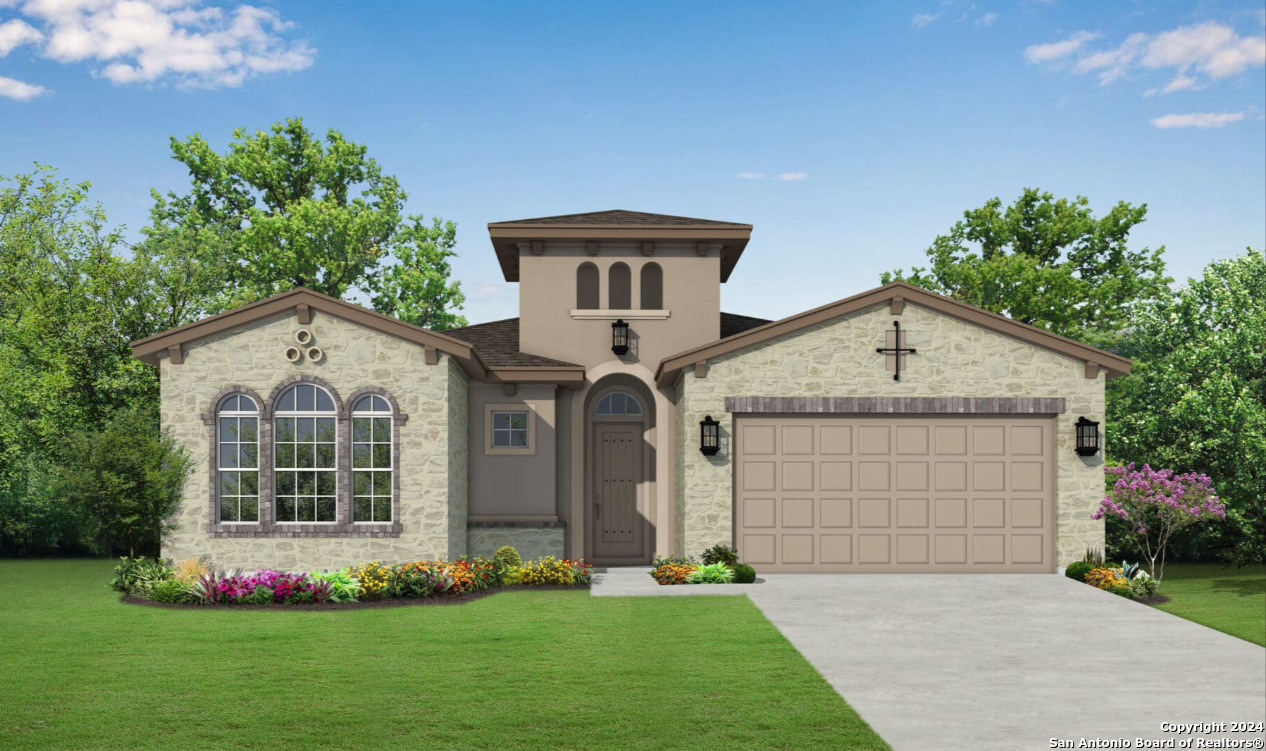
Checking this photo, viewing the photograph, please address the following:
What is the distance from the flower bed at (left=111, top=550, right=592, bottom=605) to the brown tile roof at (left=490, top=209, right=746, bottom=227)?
727 cm

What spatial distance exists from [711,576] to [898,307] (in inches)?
217

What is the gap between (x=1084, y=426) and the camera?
17.7 m

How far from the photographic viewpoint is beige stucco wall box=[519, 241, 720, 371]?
20.7 m

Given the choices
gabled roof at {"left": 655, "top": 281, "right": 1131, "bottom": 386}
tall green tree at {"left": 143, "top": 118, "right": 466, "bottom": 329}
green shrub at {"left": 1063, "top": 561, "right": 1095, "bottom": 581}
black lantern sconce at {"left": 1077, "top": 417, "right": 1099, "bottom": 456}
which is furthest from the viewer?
tall green tree at {"left": 143, "top": 118, "right": 466, "bottom": 329}

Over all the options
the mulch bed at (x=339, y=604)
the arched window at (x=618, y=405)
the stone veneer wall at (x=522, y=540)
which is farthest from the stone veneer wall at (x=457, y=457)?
the arched window at (x=618, y=405)

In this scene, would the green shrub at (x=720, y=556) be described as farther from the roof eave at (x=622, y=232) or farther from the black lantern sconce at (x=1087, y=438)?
the roof eave at (x=622, y=232)

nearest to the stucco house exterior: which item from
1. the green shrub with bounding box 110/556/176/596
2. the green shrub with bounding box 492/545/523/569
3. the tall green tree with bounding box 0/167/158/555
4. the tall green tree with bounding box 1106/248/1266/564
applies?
the green shrub with bounding box 110/556/176/596

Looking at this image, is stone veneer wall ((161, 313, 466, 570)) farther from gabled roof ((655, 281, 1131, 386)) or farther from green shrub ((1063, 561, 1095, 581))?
green shrub ((1063, 561, 1095, 581))

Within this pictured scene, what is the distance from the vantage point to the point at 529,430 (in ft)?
64.4

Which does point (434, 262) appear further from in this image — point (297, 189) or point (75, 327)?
point (75, 327)

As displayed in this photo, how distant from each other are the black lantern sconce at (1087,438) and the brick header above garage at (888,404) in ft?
1.41

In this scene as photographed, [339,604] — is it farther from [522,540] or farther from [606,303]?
[606,303]

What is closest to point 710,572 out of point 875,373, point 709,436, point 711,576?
point 711,576

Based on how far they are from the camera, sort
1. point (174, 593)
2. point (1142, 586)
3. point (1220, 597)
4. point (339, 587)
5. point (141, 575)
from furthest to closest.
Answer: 1. point (1220, 597)
2. point (141, 575)
3. point (1142, 586)
4. point (174, 593)
5. point (339, 587)
